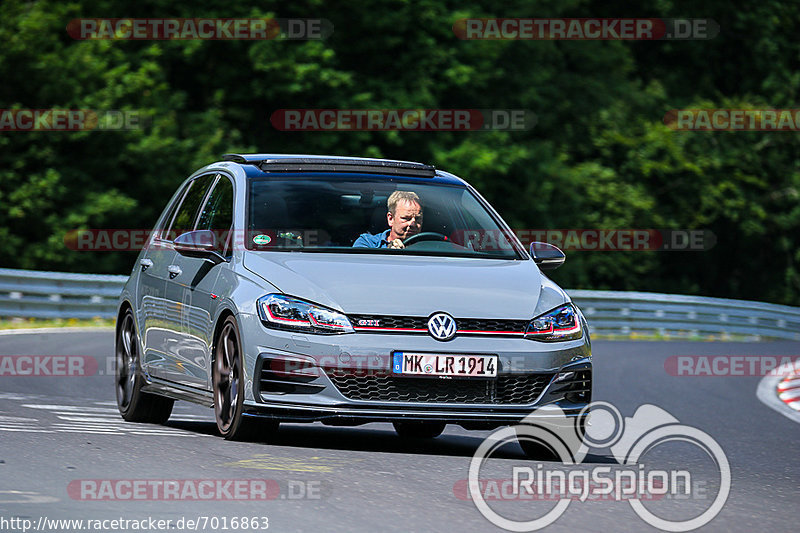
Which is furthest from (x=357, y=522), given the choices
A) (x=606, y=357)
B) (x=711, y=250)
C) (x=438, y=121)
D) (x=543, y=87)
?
(x=711, y=250)

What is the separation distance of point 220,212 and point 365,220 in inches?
36.0

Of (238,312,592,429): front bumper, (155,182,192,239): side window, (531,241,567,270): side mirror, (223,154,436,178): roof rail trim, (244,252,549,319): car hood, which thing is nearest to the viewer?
(238,312,592,429): front bumper

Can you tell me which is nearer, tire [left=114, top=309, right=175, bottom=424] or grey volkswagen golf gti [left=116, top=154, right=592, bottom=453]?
grey volkswagen golf gti [left=116, top=154, right=592, bottom=453]

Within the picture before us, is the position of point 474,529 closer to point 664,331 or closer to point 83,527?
Result: point 83,527

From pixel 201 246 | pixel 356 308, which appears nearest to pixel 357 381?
pixel 356 308

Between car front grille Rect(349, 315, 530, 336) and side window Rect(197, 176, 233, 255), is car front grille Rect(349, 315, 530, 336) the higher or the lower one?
the lower one

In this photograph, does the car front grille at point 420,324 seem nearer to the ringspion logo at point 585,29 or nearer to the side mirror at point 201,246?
the side mirror at point 201,246

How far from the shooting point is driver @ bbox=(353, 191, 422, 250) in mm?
10031

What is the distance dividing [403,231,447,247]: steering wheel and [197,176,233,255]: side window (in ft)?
3.48

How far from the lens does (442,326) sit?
8992 mm

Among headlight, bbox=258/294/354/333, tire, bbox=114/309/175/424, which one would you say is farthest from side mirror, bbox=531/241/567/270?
tire, bbox=114/309/175/424

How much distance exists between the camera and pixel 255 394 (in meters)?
8.99

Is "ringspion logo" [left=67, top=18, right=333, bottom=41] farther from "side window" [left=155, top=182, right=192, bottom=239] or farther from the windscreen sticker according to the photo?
the windscreen sticker

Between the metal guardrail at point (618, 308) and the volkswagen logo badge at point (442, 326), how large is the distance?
15.9 meters
